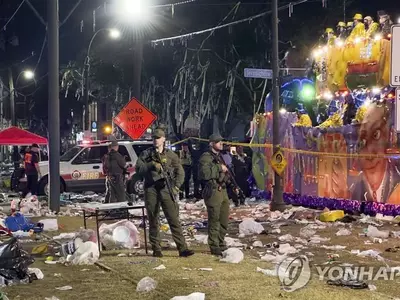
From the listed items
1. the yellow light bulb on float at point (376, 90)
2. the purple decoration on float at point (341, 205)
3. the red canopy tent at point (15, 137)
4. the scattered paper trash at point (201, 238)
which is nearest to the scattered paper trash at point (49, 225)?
the scattered paper trash at point (201, 238)

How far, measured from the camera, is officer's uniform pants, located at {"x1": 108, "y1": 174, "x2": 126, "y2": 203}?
16.4 m

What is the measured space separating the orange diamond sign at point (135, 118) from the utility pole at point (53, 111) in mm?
1726

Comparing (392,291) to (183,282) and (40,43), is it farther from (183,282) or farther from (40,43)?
(40,43)

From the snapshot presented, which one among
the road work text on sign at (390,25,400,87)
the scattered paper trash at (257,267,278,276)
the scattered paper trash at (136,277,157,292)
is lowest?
the scattered paper trash at (257,267,278,276)

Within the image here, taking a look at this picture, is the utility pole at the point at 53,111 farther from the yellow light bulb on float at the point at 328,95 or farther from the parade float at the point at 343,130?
the yellow light bulb on float at the point at 328,95

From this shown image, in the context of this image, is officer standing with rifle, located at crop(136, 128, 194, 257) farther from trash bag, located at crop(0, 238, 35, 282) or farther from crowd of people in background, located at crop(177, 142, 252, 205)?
crowd of people in background, located at crop(177, 142, 252, 205)

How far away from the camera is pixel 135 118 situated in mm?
18641

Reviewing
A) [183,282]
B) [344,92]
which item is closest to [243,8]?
[344,92]

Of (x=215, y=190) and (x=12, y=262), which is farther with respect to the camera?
(x=215, y=190)

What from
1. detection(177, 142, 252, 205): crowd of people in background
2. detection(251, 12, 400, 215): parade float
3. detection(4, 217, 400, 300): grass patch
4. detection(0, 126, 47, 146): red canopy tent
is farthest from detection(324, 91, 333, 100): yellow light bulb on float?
detection(0, 126, 47, 146): red canopy tent

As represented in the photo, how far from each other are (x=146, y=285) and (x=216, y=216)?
254 cm

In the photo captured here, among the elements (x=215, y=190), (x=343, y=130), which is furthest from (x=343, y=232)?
(x=343, y=130)

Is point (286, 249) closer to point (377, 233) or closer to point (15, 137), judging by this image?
point (377, 233)

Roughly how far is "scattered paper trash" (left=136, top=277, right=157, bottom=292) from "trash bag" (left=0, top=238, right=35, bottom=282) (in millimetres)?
1620
